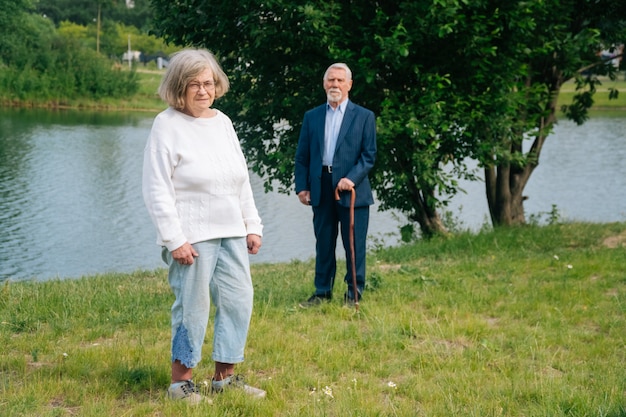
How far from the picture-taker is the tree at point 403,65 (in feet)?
36.2

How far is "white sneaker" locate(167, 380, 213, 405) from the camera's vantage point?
4.68 metres

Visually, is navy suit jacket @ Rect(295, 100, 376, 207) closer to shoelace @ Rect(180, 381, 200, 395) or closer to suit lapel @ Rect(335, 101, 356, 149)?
suit lapel @ Rect(335, 101, 356, 149)

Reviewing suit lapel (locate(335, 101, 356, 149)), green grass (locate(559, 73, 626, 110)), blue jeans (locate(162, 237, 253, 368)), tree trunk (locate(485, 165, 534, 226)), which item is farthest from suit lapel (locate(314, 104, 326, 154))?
green grass (locate(559, 73, 626, 110))

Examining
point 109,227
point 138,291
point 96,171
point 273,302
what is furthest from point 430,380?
point 96,171

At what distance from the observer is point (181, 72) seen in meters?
4.55

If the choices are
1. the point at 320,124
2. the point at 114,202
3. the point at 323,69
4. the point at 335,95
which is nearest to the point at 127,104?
the point at 114,202

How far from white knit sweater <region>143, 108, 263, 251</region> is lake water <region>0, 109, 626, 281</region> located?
9.39 metres

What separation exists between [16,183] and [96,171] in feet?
12.4

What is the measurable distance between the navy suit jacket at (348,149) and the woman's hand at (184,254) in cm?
287

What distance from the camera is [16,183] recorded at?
2308 centimetres

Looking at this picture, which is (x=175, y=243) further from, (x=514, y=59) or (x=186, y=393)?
(x=514, y=59)

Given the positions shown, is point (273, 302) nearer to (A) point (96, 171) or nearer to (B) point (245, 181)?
(B) point (245, 181)

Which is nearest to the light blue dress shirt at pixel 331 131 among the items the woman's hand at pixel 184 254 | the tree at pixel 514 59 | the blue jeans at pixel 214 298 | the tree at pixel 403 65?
the blue jeans at pixel 214 298

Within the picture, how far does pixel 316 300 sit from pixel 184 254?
121 inches
